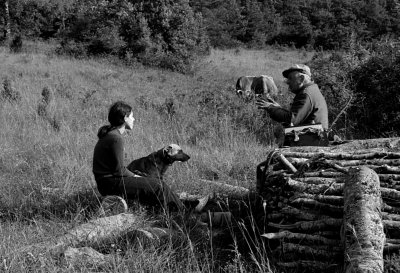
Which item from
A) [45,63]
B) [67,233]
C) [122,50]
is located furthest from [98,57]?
[67,233]

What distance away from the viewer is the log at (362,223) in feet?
9.68

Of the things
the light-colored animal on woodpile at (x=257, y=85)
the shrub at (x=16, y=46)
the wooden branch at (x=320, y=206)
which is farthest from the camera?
the shrub at (x=16, y=46)

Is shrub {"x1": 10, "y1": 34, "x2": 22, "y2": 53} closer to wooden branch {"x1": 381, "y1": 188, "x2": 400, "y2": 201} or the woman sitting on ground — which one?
the woman sitting on ground

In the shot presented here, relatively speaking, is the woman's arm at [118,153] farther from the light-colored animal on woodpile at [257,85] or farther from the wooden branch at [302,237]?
the light-colored animal on woodpile at [257,85]

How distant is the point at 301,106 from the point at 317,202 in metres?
1.70

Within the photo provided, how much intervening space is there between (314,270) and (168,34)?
18.0m

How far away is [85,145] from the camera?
7086 mm

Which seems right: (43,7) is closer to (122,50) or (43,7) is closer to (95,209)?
(122,50)

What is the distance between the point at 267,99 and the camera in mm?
5727

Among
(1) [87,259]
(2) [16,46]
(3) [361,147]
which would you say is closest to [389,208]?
(3) [361,147]

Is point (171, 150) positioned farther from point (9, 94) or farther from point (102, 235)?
point (9, 94)

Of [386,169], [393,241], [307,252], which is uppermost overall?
[386,169]

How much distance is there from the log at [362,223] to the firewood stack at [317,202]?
0.02 m

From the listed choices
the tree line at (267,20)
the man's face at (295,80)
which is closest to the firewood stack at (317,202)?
the man's face at (295,80)
